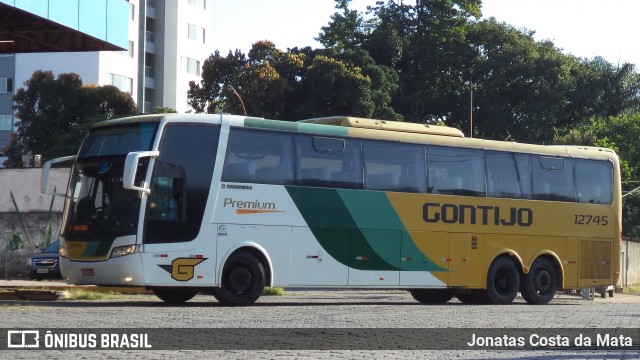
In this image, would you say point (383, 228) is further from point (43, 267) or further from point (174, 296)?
point (43, 267)

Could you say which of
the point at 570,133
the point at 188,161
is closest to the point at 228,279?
the point at 188,161

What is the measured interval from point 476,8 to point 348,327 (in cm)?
6328

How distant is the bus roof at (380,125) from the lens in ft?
73.4

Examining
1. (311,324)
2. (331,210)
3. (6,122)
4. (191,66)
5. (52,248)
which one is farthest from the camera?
(191,66)

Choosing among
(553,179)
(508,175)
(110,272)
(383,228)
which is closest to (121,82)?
(553,179)

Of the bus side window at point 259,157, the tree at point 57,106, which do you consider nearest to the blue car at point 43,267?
the bus side window at point 259,157

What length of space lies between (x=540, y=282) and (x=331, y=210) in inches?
245

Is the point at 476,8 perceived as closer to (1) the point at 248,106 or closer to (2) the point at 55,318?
(1) the point at 248,106

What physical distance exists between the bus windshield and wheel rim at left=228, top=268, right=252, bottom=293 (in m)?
2.11

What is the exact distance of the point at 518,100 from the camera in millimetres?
→ 73312

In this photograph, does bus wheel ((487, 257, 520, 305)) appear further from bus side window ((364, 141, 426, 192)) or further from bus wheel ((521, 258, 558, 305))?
bus side window ((364, 141, 426, 192))

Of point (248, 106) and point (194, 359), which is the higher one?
point (248, 106)

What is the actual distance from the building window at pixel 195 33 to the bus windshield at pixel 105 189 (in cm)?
6113

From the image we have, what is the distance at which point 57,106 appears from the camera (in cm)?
6150
